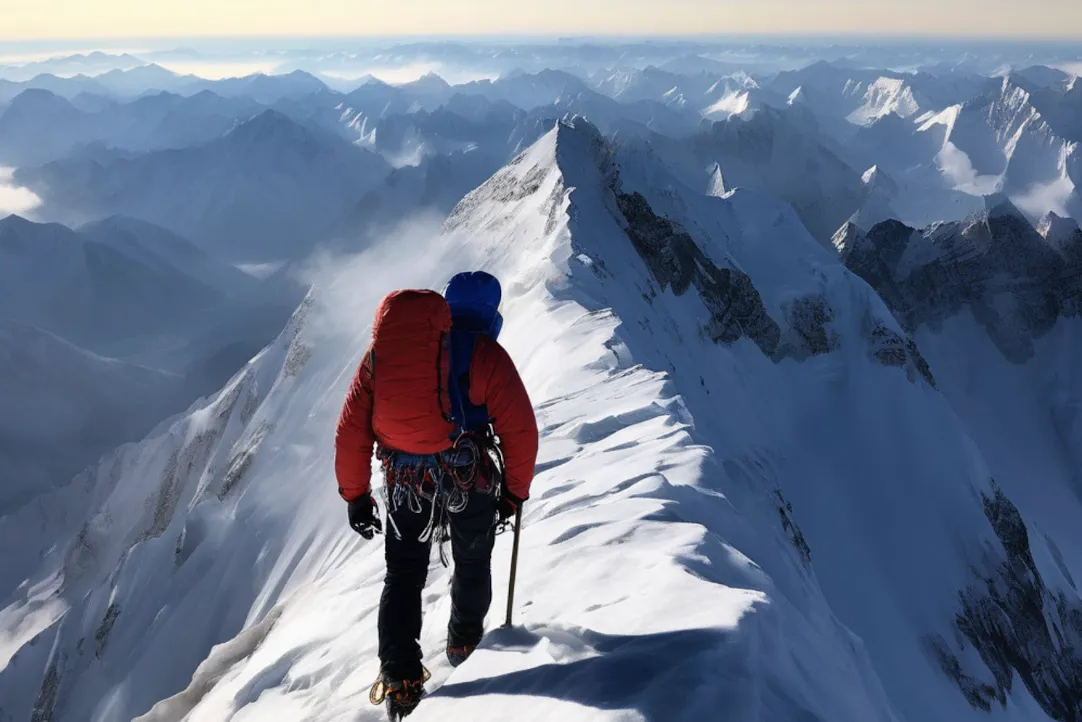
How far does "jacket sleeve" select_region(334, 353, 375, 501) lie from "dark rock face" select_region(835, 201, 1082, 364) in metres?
118

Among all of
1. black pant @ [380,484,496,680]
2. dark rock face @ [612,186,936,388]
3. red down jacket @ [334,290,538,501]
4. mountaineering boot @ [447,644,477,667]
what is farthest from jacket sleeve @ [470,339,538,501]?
dark rock face @ [612,186,936,388]

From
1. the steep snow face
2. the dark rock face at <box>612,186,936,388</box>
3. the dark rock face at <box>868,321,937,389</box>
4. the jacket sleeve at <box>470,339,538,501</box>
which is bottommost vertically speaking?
the steep snow face

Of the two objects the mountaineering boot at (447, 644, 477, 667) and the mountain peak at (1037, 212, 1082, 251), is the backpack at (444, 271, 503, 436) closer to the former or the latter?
the mountaineering boot at (447, 644, 477, 667)

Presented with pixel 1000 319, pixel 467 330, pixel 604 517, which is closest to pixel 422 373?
pixel 467 330

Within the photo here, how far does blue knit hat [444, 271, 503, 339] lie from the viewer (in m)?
5.78

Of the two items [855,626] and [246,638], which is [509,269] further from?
[855,626]

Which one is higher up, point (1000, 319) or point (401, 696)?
point (401, 696)

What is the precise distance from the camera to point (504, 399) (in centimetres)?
567

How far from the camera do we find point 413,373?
5527 mm

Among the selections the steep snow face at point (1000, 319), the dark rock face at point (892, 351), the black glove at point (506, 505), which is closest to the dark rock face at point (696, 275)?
the dark rock face at point (892, 351)

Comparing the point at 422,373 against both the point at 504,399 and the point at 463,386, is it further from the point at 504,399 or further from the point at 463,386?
the point at 504,399

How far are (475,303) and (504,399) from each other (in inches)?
33.2

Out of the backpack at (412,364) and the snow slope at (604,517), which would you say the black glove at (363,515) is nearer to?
the backpack at (412,364)

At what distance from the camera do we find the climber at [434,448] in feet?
18.2
